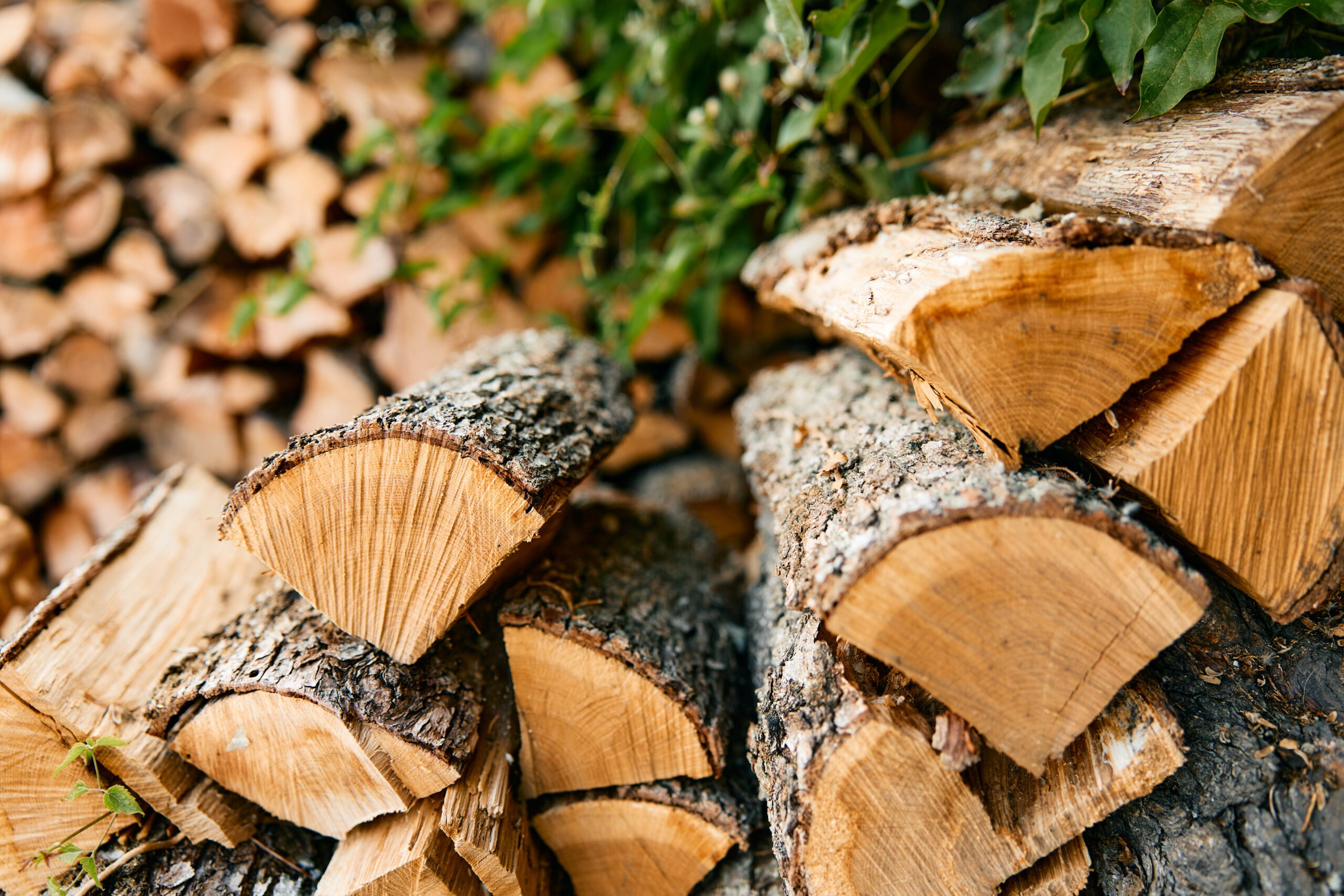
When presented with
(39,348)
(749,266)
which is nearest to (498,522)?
(749,266)

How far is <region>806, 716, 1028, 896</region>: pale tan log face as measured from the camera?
2.39 feet

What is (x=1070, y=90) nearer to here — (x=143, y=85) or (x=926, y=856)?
(x=926, y=856)

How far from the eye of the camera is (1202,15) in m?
0.83

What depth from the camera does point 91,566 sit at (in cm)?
103

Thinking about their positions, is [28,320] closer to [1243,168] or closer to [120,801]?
[120,801]

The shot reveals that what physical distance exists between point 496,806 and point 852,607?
22.2 inches

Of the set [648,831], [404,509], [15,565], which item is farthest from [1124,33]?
[15,565]

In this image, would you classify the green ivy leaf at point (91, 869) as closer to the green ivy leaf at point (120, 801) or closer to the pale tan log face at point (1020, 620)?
the green ivy leaf at point (120, 801)

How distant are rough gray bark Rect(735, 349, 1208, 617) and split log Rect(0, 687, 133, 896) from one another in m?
0.94

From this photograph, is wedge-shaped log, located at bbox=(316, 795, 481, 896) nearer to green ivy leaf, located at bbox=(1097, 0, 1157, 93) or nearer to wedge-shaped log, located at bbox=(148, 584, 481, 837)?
wedge-shaped log, located at bbox=(148, 584, 481, 837)

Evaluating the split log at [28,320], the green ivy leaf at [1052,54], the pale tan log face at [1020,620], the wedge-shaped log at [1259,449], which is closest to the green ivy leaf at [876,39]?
the green ivy leaf at [1052,54]

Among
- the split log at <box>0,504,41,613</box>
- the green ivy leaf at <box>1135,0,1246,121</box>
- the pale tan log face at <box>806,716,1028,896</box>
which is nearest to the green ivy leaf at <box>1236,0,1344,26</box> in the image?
the green ivy leaf at <box>1135,0,1246,121</box>

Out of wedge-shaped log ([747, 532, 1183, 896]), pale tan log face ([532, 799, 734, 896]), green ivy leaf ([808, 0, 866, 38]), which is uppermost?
green ivy leaf ([808, 0, 866, 38])

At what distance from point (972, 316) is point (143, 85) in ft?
7.20
